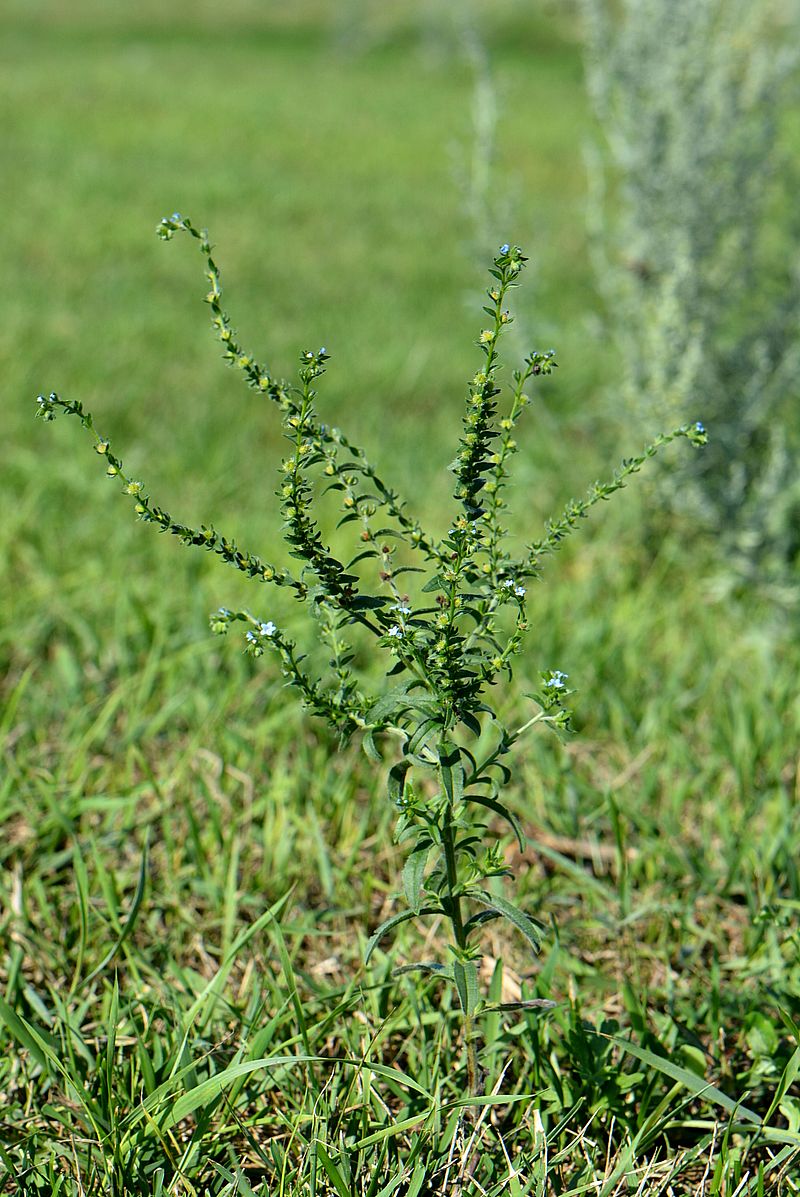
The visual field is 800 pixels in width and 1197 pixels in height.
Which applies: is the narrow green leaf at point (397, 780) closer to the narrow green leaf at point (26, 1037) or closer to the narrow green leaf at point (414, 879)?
the narrow green leaf at point (414, 879)

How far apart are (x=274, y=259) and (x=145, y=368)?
88.4 inches

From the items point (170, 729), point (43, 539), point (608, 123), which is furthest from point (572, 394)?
point (170, 729)

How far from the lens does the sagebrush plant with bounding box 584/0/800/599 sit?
347 cm

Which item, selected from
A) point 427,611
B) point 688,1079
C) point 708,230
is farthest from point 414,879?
point 708,230

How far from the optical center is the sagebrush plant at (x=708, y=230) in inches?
137

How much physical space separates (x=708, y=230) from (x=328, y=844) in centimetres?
247

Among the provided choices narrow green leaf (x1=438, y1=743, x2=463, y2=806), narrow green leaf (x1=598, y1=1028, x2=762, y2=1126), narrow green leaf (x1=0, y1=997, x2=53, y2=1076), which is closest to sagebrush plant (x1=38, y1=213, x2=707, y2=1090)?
narrow green leaf (x1=438, y1=743, x2=463, y2=806)

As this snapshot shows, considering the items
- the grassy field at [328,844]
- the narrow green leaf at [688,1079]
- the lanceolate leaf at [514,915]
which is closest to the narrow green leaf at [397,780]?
the lanceolate leaf at [514,915]

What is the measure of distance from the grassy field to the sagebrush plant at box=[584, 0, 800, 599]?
9.8 inches

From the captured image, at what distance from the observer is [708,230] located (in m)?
3.67

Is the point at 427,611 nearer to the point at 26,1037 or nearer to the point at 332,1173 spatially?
the point at 332,1173

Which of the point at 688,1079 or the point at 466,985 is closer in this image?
the point at 466,985

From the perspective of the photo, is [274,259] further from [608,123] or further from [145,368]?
[608,123]

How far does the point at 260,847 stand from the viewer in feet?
7.68
